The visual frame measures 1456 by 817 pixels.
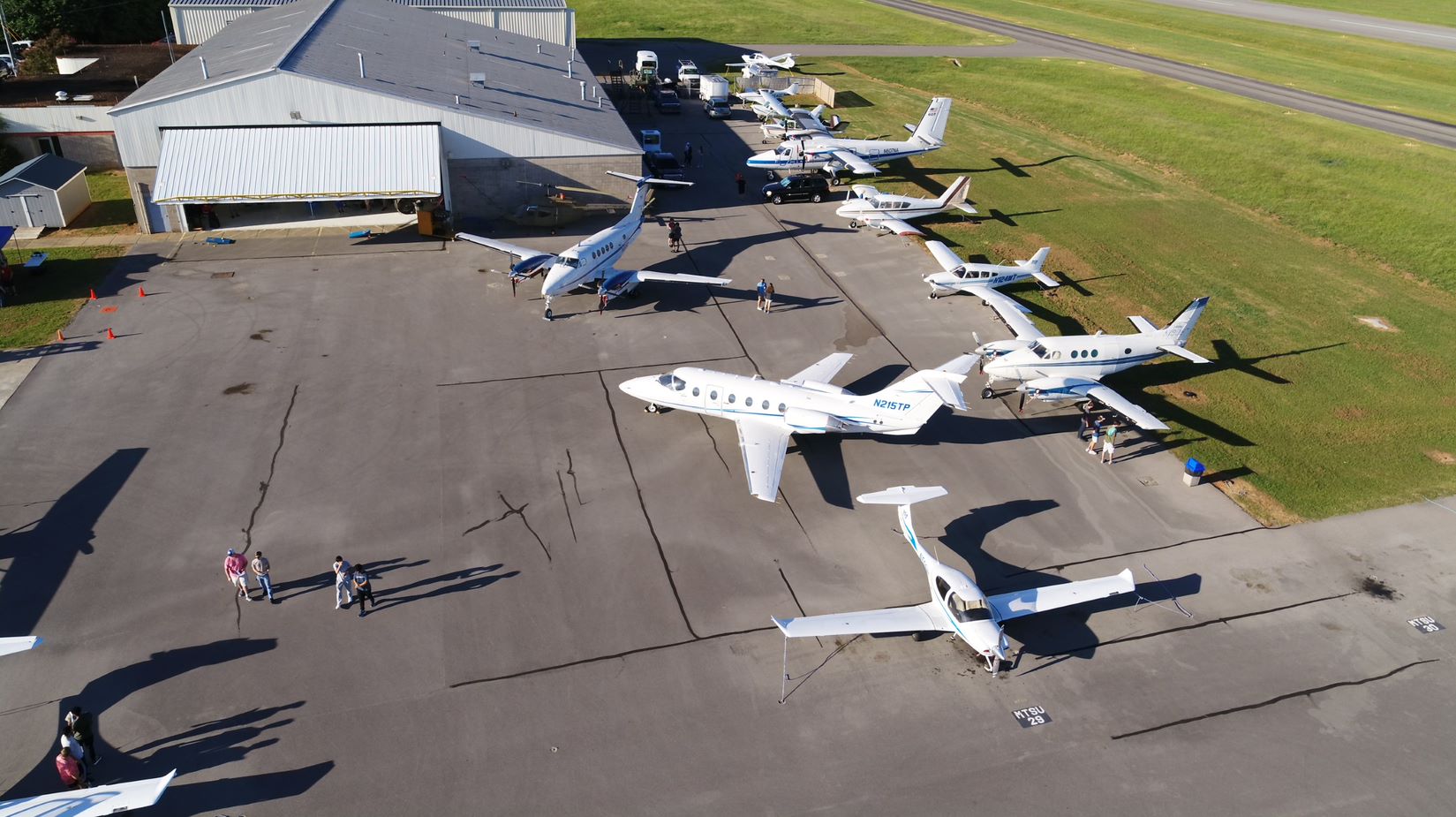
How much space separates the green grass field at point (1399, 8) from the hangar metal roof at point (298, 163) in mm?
156224

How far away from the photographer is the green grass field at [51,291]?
3688 centimetres

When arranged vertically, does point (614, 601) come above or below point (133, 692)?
above

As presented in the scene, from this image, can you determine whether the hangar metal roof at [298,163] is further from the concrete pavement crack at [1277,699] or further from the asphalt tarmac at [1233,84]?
the asphalt tarmac at [1233,84]

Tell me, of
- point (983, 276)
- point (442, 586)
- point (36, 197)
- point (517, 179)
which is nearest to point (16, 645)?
point (442, 586)

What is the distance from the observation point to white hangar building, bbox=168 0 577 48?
73750 millimetres

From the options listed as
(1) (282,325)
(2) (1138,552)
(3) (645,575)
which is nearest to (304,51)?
(1) (282,325)

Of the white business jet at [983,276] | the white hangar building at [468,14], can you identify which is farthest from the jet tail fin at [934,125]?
the white hangar building at [468,14]

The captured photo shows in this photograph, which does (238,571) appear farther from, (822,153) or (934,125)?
(934,125)

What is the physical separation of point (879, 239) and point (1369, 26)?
400ft

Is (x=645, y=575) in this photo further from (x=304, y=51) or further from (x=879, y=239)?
(x=304, y=51)

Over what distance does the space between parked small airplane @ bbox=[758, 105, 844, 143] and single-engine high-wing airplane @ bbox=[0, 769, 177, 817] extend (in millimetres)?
58419

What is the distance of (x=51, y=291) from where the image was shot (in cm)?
4050

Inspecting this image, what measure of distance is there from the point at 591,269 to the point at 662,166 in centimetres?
2213

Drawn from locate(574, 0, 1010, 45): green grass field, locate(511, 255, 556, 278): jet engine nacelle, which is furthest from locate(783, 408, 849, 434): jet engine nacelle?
locate(574, 0, 1010, 45): green grass field
